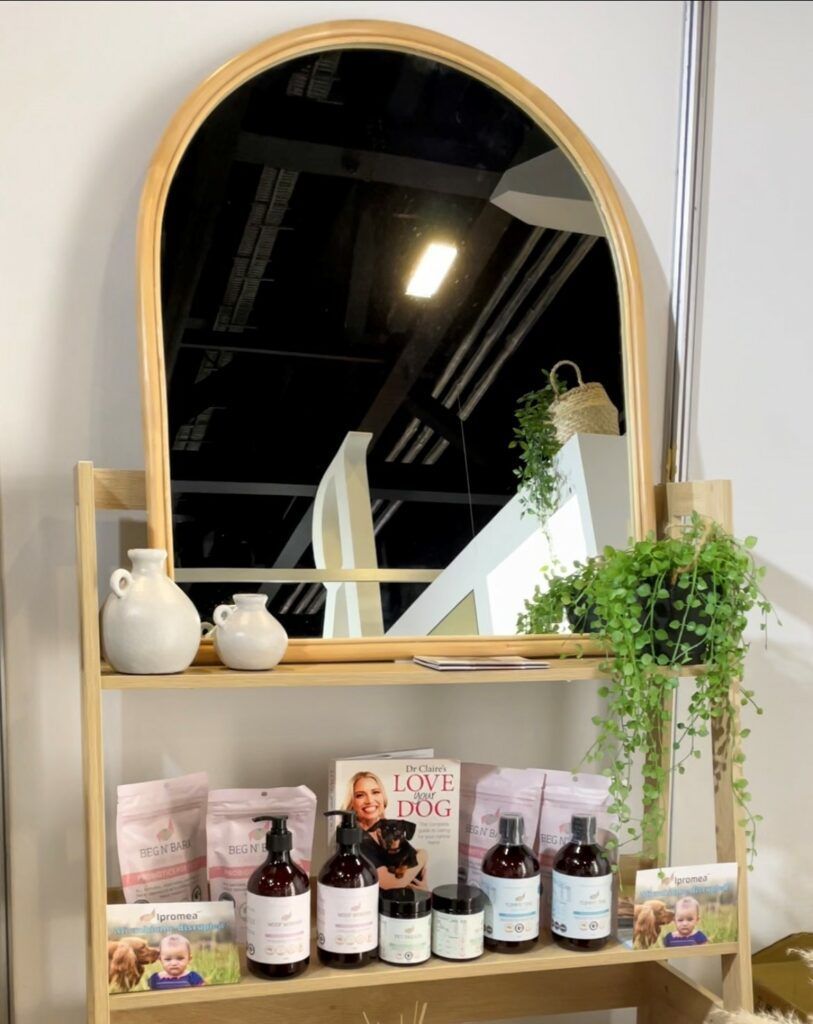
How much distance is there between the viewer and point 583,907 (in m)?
1.29

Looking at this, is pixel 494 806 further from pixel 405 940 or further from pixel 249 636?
pixel 249 636

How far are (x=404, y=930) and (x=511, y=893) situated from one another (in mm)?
139

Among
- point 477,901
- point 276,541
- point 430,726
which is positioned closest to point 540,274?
point 276,541

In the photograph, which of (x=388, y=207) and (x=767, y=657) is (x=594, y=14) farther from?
(x=767, y=657)

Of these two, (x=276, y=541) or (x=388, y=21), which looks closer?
(x=276, y=541)

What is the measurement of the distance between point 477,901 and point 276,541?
502 millimetres

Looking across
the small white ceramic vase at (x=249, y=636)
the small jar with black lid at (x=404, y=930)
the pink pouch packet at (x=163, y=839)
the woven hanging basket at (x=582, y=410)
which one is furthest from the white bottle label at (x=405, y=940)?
the woven hanging basket at (x=582, y=410)

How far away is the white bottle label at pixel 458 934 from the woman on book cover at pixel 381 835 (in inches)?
3.1

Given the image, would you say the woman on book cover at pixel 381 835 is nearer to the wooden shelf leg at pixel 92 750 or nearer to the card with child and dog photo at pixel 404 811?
the card with child and dog photo at pixel 404 811

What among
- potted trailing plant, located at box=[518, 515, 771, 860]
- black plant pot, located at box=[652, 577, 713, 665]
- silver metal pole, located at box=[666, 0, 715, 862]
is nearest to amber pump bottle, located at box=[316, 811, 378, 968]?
potted trailing plant, located at box=[518, 515, 771, 860]

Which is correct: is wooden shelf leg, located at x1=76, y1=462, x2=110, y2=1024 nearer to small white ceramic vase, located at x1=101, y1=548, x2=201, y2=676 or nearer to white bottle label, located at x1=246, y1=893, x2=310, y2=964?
small white ceramic vase, located at x1=101, y1=548, x2=201, y2=676

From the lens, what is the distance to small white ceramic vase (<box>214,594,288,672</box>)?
47.7 inches

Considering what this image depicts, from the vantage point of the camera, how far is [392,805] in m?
1.33

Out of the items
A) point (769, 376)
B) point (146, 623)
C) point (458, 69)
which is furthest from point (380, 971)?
point (458, 69)
